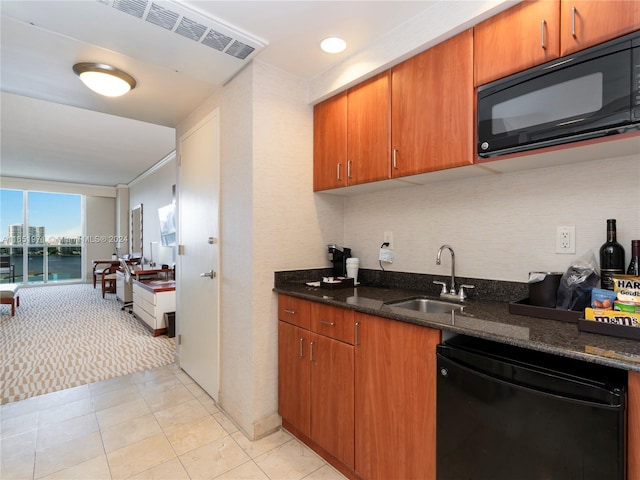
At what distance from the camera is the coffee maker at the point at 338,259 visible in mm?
2436

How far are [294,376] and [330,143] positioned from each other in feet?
5.03

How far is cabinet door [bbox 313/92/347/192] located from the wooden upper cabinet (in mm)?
396

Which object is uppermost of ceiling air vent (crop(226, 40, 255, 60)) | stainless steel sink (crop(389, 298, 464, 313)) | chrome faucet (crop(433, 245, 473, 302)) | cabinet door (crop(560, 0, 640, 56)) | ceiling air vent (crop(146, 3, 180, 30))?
ceiling air vent (crop(226, 40, 255, 60))

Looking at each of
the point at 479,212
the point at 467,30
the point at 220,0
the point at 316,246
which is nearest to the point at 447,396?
the point at 479,212

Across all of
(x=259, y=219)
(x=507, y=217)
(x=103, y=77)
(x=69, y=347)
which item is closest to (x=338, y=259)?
(x=259, y=219)

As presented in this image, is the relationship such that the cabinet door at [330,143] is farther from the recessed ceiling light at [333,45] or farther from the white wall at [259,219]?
the recessed ceiling light at [333,45]

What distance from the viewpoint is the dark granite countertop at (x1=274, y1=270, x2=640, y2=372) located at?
948 mm

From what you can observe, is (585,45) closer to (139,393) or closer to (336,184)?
(336,184)

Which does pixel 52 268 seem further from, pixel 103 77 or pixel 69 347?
pixel 103 77

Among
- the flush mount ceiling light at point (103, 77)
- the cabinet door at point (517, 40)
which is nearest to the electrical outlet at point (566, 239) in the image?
the cabinet door at point (517, 40)

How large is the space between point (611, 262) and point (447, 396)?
2.86ft

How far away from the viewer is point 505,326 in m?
1.24

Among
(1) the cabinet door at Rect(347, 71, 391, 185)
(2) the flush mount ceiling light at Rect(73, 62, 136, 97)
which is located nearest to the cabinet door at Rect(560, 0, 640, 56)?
(1) the cabinet door at Rect(347, 71, 391, 185)

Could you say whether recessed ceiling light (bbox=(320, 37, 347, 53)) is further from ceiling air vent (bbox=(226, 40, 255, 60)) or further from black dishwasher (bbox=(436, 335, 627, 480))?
black dishwasher (bbox=(436, 335, 627, 480))
